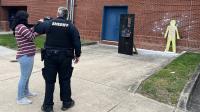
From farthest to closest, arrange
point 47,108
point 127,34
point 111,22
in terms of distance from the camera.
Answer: point 111,22
point 127,34
point 47,108

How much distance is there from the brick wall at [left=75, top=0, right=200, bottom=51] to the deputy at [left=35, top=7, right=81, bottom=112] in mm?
8496

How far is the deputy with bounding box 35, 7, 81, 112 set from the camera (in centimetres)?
505

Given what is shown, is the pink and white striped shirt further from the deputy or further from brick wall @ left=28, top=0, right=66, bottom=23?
brick wall @ left=28, top=0, right=66, bottom=23

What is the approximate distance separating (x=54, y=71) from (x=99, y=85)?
2.22 m

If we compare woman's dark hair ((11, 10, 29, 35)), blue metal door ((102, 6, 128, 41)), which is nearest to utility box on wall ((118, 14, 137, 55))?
blue metal door ((102, 6, 128, 41))

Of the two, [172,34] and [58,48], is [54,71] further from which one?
[172,34]

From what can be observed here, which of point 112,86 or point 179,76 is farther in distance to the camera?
point 179,76

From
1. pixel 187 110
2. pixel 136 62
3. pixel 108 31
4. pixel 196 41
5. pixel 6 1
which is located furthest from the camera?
pixel 6 1

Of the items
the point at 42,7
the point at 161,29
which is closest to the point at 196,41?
the point at 161,29

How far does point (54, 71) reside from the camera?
516 centimetres

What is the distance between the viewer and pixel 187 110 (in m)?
5.81

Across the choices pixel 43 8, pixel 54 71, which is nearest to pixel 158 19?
pixel 43 8

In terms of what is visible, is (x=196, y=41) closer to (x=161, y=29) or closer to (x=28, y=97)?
(x=161, y=29)

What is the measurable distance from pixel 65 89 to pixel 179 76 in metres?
3.79
